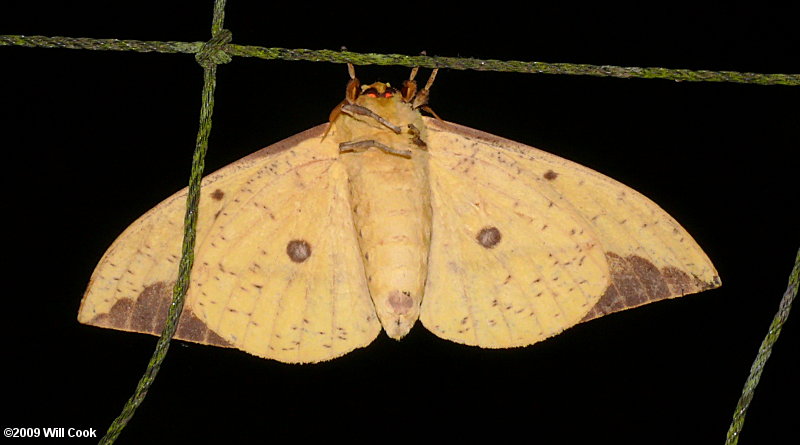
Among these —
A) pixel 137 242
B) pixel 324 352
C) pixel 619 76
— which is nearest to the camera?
pixel 619 76

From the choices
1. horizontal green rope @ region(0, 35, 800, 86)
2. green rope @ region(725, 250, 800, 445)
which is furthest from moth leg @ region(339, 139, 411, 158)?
green rope @ region(725, 250, 800, 445)

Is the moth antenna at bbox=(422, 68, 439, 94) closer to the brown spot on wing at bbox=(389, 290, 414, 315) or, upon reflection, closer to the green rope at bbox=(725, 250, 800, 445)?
the brown spot on wing at bbox=(389, 290, 414, 315)

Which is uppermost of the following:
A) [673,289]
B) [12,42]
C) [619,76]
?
[12,42]

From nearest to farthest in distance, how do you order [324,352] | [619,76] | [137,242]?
[619,76], [137,242], [324,352]

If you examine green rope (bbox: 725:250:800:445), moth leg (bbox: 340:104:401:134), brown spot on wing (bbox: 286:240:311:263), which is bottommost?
green rope (bbox: 725:250:800:445)

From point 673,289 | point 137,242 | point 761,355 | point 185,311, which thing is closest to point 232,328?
point 185,311

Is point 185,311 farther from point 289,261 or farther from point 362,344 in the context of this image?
point 362,344

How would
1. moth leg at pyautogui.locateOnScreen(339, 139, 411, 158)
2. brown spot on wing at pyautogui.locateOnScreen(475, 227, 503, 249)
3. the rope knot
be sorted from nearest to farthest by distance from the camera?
the rope knot → moth leg at pyautogui.locateOnScreen(339, 139, 411, 158) → brown spot on wing at pyautogui.locateOnScreen(475, 227, 503, 249)

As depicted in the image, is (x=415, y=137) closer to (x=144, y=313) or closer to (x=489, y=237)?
(x=489, y=237)
